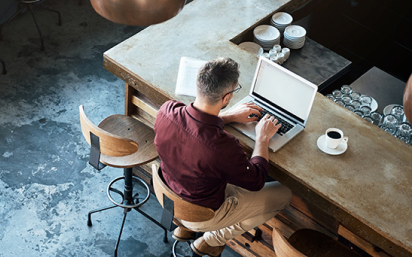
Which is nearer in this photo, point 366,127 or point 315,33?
point 366,127

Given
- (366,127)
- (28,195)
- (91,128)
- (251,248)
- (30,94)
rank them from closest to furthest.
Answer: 1. (91,128)
2. (366,127)
3. (251,248)
4. (28,195)
5. (30,94)

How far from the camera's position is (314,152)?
2748mm

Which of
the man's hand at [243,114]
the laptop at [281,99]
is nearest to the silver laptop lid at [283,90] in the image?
the laptop at [281,99]

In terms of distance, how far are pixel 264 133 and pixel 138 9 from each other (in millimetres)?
1196

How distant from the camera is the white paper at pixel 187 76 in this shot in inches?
118

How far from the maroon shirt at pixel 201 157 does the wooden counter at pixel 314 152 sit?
1.02 ft

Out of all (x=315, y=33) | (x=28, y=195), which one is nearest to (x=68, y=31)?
(x=28, y=195)

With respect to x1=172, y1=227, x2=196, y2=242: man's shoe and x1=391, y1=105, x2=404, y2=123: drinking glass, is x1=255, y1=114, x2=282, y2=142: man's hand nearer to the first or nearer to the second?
x1=172, y1=227, x2=196, y2=242: man's shoe

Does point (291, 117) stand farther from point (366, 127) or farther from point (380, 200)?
point (380, 200)

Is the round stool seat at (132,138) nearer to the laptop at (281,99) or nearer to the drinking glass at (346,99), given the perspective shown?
the laptop at (281,99)

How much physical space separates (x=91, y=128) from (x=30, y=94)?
2.00 m

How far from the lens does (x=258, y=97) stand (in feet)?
9.66

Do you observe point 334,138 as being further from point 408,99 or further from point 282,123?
point 408,99

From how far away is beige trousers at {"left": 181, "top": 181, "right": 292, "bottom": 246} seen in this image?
8.86ft
